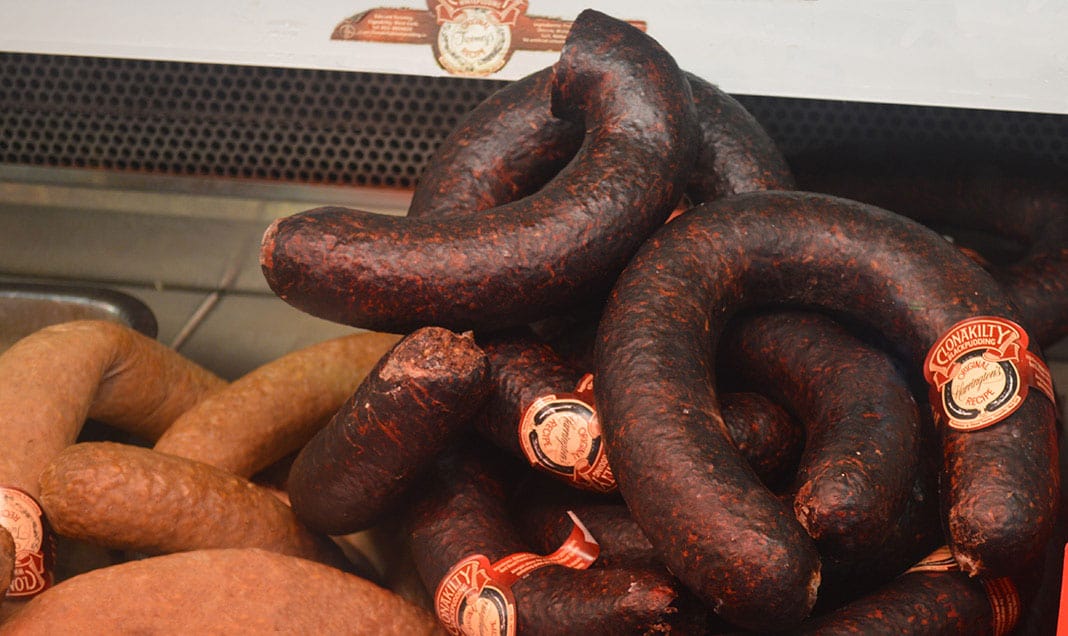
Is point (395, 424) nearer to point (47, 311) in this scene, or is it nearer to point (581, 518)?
point (581, 518)

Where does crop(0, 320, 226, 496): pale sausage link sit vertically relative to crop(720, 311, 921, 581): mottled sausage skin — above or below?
below

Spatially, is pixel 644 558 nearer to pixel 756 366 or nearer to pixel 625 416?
pixel 625 416

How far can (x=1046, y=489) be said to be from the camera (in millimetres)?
1040

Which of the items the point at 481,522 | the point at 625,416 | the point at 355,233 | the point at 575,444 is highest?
the point at 355,233

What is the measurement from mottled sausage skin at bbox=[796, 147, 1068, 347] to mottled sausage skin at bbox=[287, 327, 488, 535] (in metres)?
0.86

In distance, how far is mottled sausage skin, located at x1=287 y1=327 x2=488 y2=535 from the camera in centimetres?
113

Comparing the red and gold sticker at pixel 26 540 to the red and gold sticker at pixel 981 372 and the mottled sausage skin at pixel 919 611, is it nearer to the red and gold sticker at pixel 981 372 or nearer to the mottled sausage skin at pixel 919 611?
the mottled sausage skin at pixel 919 611

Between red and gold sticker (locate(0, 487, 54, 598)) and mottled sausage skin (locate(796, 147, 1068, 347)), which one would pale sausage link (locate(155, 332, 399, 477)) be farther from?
mottled sausage skin (locate(796, 147, 1068, 347))

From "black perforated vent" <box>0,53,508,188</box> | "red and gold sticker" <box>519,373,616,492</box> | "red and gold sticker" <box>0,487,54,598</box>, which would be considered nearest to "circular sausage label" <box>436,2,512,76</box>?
"black perforated vent" <box>0,53,508,188</box>

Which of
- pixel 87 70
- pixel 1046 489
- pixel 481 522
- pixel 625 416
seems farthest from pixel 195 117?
pixel 1046 489

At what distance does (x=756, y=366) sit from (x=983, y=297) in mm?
288

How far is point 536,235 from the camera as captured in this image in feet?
3.88

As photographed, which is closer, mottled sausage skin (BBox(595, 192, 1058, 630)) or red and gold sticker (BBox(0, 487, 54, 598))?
mottled sausage skin (BBox(595, 192, 1058, 630))

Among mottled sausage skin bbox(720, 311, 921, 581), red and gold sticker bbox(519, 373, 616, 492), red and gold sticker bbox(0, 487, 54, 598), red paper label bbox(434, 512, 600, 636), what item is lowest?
red and gold sticker bbox(0, 487, 54, 598)
